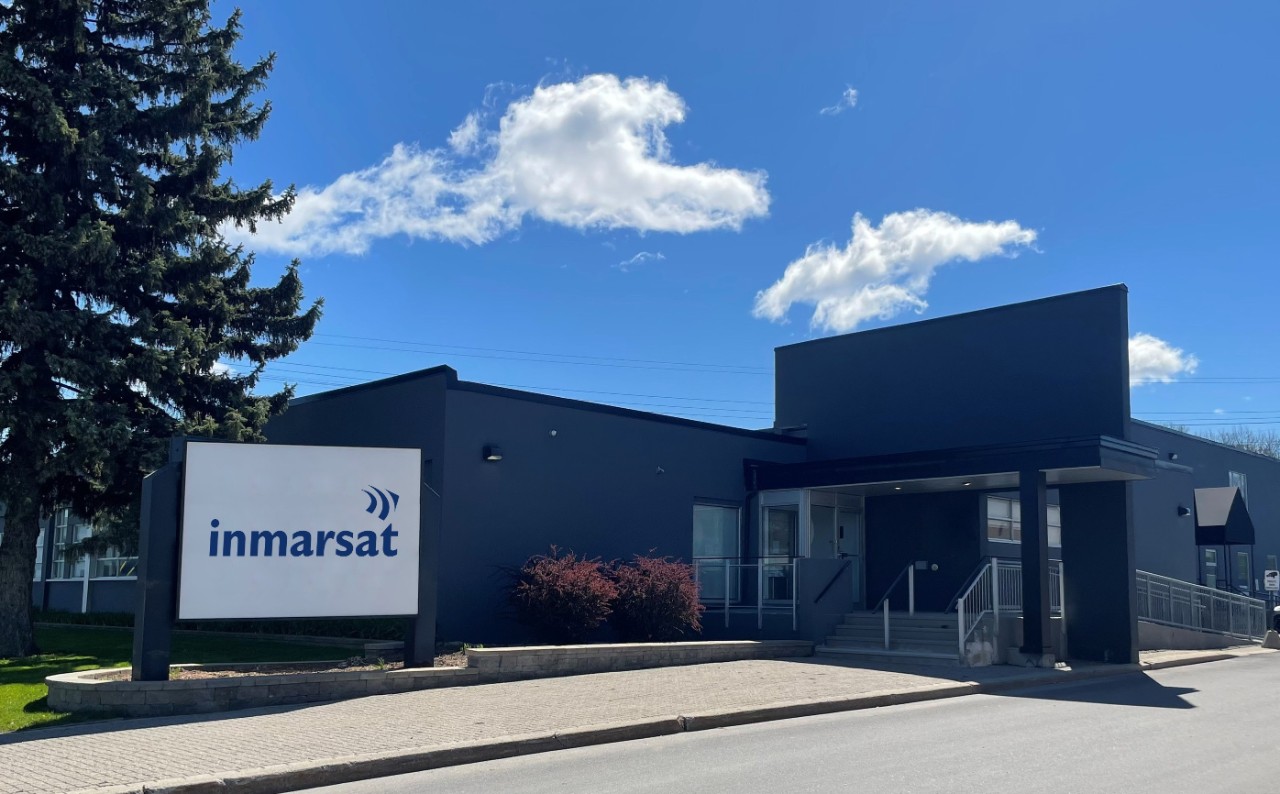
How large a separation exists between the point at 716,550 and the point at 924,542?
4429mm

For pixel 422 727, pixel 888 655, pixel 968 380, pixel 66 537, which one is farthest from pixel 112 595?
pixel 968 380

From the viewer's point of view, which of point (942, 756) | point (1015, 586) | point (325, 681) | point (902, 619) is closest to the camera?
point (942, 756)

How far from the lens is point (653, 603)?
1783cm

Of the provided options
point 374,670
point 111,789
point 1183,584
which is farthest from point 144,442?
point 1183,584

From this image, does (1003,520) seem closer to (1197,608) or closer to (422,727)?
(1197,608)

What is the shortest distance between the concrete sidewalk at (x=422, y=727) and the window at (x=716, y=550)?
16.2ft

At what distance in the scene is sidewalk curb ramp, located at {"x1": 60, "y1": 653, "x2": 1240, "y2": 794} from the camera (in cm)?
844

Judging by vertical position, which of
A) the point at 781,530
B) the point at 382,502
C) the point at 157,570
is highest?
the point at 382,502

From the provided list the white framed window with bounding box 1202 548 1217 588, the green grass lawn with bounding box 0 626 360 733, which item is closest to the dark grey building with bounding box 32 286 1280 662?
the green grass lawn with bounding box 0 626 360 733

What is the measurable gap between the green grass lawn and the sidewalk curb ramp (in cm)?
348

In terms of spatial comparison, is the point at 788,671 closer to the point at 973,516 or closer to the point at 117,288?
the point at 973,516

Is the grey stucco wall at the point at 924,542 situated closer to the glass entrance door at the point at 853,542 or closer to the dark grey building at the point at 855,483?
the dark grey building at the point at 855,483

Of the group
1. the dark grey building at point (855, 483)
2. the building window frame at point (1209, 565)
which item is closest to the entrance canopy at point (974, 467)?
the dark grey building at point (855, 483)

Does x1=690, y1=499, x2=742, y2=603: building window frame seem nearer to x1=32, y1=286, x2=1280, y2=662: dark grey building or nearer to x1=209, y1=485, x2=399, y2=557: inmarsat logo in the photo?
x1=32, y1=286, x2=1280, y2=662: dark grey building
